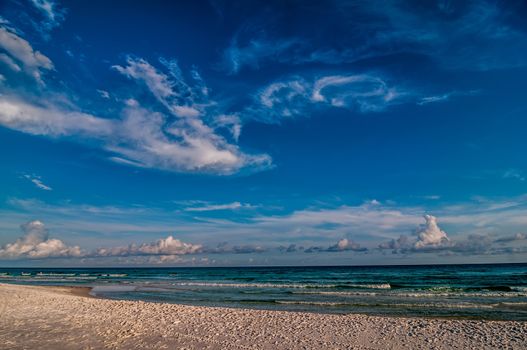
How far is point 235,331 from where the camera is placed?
13641 millimetres

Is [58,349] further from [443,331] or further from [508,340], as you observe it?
[508,340]

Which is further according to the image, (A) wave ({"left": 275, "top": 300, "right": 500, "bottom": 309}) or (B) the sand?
(A) wave ({"left": 275, "top": 300, "right": 500, "bottom": 309})

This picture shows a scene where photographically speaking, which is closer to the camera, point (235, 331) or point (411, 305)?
point (235, 331)

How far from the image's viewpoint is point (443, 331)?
1350 cm

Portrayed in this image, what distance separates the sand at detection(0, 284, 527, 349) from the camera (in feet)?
38.3

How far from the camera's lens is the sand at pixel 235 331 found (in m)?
11.7

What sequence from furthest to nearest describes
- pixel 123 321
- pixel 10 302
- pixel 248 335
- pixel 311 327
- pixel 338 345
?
pixel 10 302 → pixel 123 321 → pixel 311 327 → pixel 248 335 → pixel 338 345

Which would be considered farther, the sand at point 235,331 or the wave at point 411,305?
the wave at point 411,305

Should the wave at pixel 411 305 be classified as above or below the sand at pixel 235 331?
below

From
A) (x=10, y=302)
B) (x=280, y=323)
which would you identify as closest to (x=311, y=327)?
(x=280, y=323)

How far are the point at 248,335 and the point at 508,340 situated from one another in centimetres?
934

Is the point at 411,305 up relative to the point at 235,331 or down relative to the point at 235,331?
down

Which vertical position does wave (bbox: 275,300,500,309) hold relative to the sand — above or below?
below

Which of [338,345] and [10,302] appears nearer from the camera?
[338,345]
